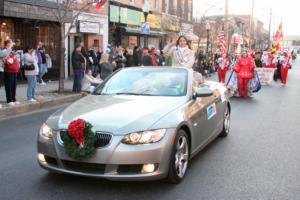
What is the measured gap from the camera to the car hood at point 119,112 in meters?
4.61

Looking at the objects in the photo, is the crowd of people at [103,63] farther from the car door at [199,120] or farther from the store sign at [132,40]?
the store sign at [132,40]

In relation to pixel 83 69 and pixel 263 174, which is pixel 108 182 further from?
→ pixel 83 69

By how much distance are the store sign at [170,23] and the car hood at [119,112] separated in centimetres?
2726

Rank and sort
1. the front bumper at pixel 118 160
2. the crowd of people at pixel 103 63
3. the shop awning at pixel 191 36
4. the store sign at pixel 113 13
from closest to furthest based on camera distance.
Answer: the front bumper at pixel 118 160
the crowd of people at pixel 103 63
the store sign at pixel 113 13
the shop awning at pixel 191 36

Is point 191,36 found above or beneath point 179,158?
above

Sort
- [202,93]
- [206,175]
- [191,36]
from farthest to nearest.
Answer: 1. [191,36]
2. [202,93]
3. [206,175]

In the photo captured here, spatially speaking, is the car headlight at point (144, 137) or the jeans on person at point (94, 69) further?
the jeans on person at point (94, 69)

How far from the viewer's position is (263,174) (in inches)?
218

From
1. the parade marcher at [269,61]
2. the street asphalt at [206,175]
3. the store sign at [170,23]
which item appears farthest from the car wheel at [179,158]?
the store sign at [170,23]

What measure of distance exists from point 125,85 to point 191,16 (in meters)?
35.8

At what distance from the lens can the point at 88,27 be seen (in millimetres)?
22203

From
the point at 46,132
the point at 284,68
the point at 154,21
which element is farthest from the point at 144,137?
the point at 154,21

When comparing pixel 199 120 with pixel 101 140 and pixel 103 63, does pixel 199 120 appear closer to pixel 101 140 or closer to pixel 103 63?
pixel 101 140

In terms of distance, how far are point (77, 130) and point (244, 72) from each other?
40.2 ft
